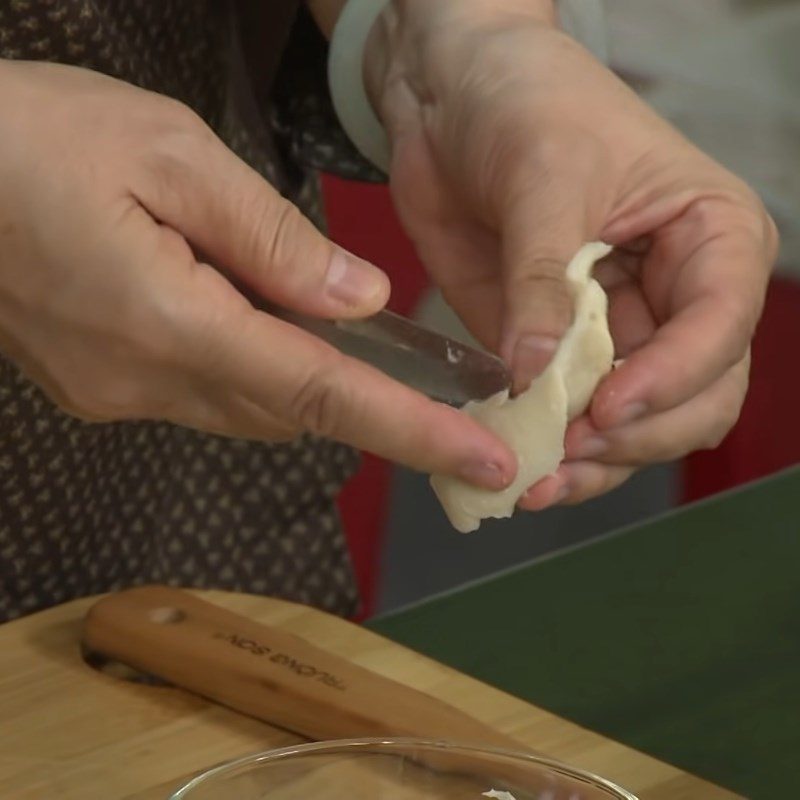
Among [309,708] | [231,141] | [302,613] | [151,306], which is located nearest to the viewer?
[151,306]

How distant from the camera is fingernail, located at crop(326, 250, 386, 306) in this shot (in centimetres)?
59

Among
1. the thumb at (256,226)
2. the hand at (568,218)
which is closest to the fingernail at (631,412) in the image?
the hand at (568,218)

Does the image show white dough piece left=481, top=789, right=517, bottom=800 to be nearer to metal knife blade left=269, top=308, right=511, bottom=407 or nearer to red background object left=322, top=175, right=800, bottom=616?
metal knife blade left=269, top=308, right=511, bottom=407

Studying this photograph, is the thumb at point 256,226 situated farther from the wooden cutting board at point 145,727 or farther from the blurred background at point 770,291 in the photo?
the blurred background at point 770,291

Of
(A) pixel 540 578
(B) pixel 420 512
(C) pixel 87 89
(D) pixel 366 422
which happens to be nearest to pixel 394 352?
(D) pixel 366 422

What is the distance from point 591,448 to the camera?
2.18 feet

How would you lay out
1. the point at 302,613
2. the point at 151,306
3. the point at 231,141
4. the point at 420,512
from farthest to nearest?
the point at 420,512, the point at 231,141, the point at 302,613, the point at 151,306

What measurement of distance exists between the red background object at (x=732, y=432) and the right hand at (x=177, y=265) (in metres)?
0.97

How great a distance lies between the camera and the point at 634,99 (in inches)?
29.7

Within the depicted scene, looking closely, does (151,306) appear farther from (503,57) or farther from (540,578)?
(540,578)

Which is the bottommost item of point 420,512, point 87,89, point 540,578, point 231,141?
point 420,512

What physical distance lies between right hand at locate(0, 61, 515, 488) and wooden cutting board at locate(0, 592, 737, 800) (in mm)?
146

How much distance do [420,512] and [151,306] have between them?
116 cm

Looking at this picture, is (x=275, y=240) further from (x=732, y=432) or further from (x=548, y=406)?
(x=732, y=432)
